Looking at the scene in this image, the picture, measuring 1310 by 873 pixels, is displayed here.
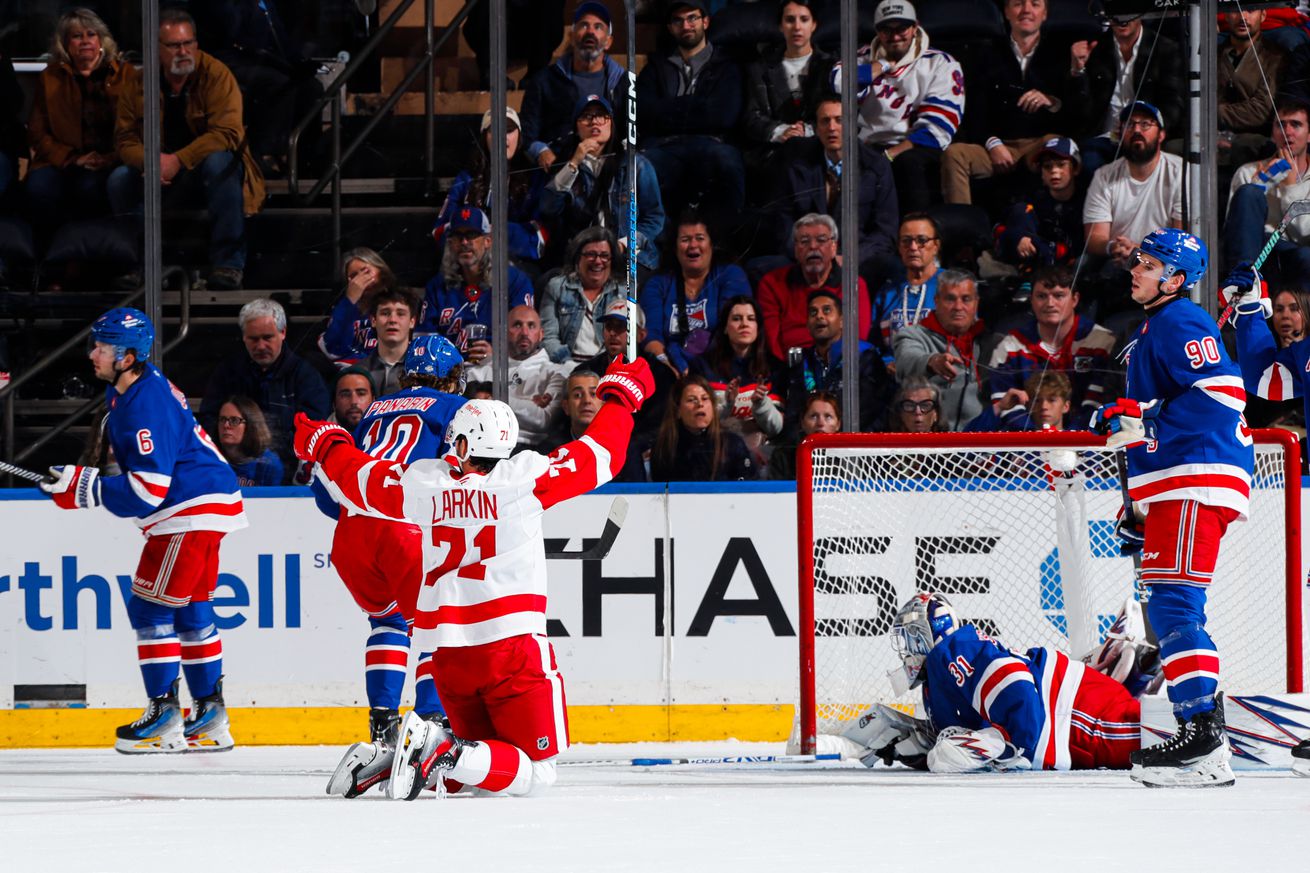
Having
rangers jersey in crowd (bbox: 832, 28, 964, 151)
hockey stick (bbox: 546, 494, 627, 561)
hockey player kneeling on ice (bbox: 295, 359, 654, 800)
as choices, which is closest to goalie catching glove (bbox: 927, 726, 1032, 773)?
hockey player kneeling on ice (bbox: 295, 359, 654, 800)

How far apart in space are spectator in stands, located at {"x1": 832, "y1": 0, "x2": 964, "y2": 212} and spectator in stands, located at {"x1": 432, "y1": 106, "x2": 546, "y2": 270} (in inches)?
48.1

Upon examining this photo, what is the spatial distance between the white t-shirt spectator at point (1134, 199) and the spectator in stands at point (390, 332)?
8.52 ft

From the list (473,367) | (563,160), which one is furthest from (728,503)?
(563,160)

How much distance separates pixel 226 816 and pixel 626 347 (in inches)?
128

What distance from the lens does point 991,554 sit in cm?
579

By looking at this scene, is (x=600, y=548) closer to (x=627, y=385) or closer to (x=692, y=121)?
(x=692, y=121)

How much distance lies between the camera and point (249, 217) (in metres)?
6.70

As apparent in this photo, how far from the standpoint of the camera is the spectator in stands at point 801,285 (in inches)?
252

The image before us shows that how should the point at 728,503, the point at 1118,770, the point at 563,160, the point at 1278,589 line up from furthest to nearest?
the point at 563,160, the point at 728,503, the point at 1278,589, the point at 1118,770

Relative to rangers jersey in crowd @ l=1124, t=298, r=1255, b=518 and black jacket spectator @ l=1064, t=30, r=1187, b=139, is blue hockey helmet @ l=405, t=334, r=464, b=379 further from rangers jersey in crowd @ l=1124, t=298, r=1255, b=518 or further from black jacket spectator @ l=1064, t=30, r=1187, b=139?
black jacket spectator @ l=1064, t=30, r=1187, b=139

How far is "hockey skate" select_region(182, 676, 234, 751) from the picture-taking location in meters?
5.56

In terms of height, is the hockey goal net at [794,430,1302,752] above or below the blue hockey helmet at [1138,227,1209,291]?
below

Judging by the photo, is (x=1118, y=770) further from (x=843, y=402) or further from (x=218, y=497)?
(x=218, y=497)

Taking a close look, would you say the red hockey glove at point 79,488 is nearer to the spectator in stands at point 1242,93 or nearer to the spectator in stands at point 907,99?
the spectator in stands at point 907,99
